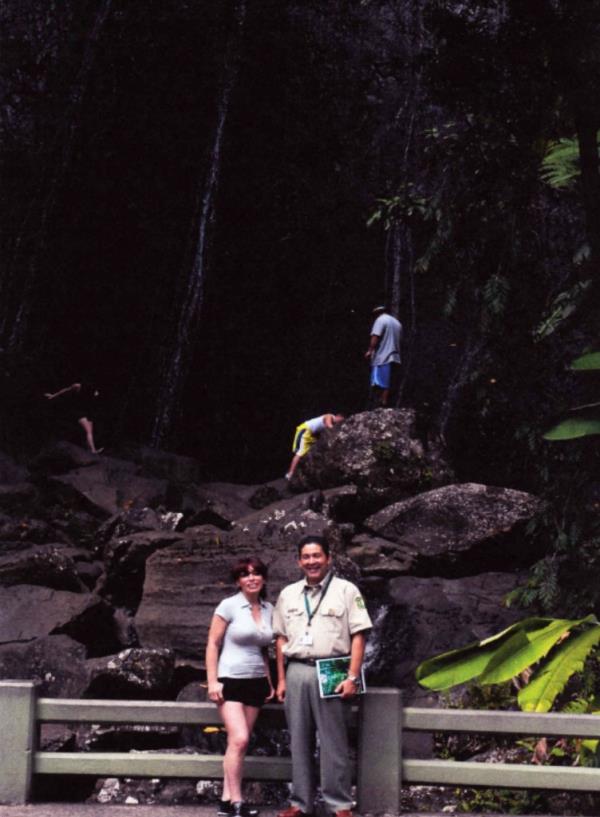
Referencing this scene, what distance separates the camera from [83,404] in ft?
62.2

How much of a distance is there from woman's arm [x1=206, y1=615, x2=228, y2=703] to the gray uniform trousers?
1.31 ft

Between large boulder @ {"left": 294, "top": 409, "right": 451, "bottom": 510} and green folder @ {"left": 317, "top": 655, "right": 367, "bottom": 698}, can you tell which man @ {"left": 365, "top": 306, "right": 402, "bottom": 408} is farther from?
green folder @ {"left": 317, "top": 655, "right": 367, "bottom": 698}

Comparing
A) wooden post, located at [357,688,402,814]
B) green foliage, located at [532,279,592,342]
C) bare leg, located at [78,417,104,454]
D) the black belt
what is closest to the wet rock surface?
bare leg, located at [78,417,104,454]

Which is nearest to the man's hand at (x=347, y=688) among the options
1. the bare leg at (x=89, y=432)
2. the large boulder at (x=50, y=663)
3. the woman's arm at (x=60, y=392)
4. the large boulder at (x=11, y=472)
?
the large boulder at (x=50, y=663)

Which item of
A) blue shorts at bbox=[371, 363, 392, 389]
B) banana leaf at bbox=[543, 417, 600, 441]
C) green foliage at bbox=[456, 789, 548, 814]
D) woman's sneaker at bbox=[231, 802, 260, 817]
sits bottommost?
green foliage at bbox=[456, 789, 548, 814]

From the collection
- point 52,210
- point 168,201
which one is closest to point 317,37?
point 168,201

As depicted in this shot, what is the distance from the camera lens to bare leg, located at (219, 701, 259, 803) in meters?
6.18

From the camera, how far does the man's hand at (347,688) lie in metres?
6.01

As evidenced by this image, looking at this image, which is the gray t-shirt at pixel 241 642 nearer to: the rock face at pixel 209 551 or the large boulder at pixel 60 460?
the rock face at pixel 209 551

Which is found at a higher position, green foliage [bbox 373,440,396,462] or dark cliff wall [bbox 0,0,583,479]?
dark cliff wall [bbox 0,0,583,479]

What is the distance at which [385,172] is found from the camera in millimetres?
22062

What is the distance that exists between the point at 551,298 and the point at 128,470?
8.52m

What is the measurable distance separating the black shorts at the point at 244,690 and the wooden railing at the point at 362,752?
34 centimetres

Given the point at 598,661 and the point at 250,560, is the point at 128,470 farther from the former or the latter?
the point at 250,560
